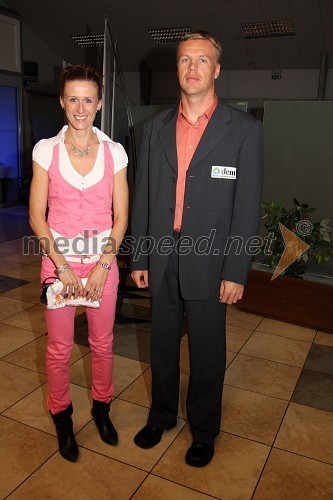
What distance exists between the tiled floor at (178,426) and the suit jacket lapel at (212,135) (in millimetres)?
1278

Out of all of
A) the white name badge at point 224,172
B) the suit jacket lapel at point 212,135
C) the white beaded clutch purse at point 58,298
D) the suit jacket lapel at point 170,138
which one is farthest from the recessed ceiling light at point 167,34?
the white beaded clutch purse at point 58,298

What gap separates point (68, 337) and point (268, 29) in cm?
775

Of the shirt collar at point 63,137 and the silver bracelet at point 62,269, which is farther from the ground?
the shirt collar at point 63,137

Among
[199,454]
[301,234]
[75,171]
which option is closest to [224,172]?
[75,171]

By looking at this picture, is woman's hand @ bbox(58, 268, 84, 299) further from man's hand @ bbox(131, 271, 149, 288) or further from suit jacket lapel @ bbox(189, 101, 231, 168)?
suit jacket lapel @ bbox(189, 101, 231, 168)

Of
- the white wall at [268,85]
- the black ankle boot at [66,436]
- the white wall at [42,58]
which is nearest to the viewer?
the black ankle boot at [66,436]

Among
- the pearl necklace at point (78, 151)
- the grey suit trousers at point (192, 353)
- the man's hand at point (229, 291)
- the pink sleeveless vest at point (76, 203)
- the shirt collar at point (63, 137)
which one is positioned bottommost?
the grey suit trousers at point (192, 353)

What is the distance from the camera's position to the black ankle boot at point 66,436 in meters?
1.86

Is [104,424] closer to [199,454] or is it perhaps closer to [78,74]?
[199,454]

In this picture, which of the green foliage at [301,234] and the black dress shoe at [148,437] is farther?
the green foliage at [301,234]

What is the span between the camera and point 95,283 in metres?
1.73

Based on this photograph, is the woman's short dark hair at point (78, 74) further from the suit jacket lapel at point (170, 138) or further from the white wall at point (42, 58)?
the white wall at point (42, 58)

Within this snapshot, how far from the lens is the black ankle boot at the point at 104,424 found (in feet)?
6.48

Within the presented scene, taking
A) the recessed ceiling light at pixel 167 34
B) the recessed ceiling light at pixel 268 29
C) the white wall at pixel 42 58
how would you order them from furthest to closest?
the white wall at pixel 42 58, the recessed ceiling light at pixel 167 34, the recessed ceiling light at pixel 268 29
